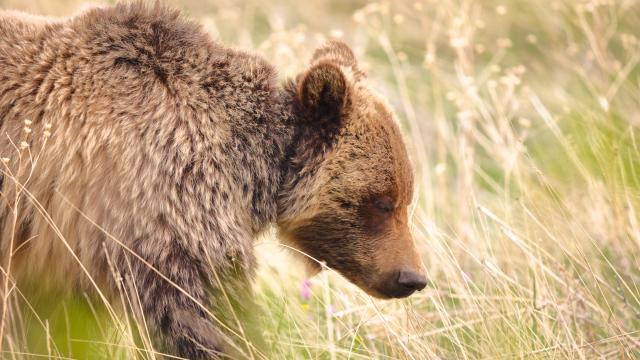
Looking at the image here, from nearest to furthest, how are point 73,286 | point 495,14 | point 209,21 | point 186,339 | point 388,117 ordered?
point 186,339, point 73,286, point 388,117, point 209,21, point 495,14

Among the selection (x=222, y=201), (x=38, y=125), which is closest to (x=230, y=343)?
(x=222, y=201)

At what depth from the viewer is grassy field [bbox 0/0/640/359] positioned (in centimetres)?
445

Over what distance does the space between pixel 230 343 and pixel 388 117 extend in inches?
54.0

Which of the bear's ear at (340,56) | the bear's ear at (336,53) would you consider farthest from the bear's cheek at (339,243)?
the bear's ear at (336,53)

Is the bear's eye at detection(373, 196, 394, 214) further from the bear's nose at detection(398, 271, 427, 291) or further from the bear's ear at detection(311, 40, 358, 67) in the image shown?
the bear's ear at detection(311, 40, 358, 67)

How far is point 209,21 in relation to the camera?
9.34 m

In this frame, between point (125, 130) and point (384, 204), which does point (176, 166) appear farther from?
point (384, 204)

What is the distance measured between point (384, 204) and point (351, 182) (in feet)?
0.62

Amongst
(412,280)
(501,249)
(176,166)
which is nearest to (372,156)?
(412,280)

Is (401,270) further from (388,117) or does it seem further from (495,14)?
(495,14)

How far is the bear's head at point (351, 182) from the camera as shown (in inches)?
181

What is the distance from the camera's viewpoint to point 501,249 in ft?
19.3

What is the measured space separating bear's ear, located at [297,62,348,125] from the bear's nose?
2.57 feet

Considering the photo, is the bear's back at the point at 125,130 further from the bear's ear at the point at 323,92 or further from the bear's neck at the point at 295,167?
the bear's ear at the point at 323,92
